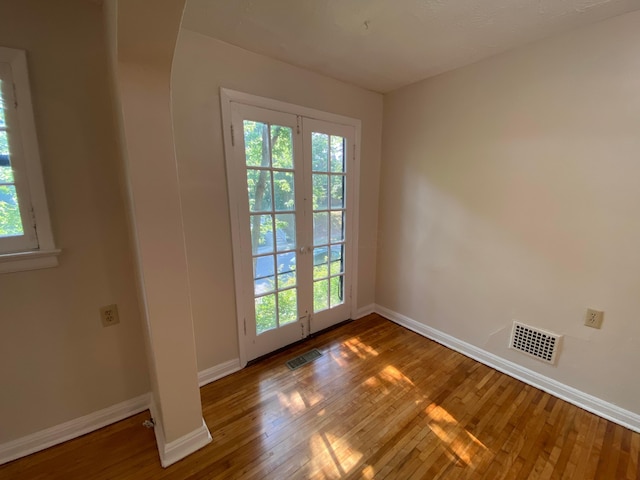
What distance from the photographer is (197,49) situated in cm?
166

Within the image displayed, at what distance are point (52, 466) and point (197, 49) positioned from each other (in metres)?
2.46

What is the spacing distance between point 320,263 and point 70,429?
6.38 feet

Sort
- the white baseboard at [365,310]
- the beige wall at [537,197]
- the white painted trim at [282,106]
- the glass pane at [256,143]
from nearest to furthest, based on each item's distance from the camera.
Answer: the beige wall at [537,197] → the white painted trim at [282,106] → the glass pane at [256,143] → the white baseboard at [365,310]

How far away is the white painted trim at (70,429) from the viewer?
1415mm

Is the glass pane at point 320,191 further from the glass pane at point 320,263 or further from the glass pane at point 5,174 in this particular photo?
the glass pane at point 5,174

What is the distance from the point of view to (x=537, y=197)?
183 centimetres

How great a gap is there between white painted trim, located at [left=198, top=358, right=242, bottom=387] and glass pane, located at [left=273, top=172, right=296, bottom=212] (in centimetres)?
126

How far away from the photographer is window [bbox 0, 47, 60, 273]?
4.05 feet

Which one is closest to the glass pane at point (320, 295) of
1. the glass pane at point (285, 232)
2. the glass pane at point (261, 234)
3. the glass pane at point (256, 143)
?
the glass pane at point (285, 232)

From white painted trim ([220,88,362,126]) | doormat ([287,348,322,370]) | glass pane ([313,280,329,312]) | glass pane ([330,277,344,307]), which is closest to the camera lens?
white painted trim ([220,88,362,126])

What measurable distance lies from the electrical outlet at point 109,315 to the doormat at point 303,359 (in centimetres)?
124

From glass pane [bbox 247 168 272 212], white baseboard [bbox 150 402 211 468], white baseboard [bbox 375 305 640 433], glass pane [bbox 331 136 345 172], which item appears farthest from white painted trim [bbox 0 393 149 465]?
white baseboard [bbox 375 305 640 433]

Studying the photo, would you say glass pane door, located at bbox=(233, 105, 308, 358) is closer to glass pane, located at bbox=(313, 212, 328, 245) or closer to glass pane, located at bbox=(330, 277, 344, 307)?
glass pane, located at bbox=(313, 212, 328, 245)

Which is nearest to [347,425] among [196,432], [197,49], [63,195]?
[196,432]
